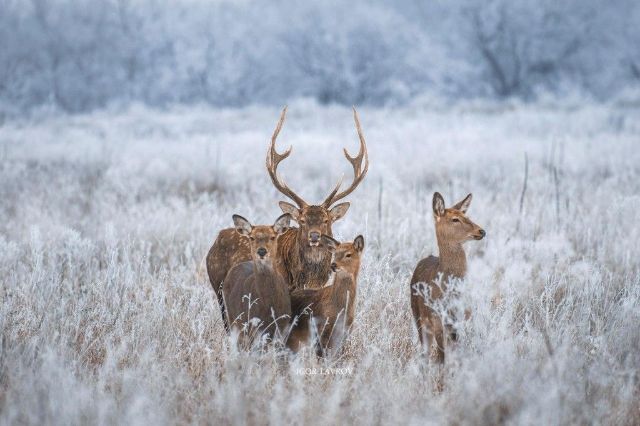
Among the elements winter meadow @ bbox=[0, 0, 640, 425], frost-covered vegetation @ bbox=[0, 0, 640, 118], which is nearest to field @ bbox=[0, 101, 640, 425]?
winter meadow @ bbox=[0, 0, 640, 425]

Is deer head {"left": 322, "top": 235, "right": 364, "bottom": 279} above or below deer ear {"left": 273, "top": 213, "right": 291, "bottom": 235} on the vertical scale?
below

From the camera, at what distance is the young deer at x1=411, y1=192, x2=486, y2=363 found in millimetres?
4238

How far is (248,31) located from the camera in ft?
162

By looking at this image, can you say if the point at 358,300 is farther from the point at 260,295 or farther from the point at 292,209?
the point at 260,295

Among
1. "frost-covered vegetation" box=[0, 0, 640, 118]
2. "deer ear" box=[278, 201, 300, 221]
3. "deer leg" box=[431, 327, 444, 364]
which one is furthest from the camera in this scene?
"frost-covered vegetation" box=[0, 0, 640, 118]

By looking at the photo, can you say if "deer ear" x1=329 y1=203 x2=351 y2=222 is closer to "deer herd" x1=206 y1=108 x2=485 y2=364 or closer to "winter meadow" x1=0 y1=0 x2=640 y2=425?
"deer herd" x1=206 y1=108 x2=485 y2=364

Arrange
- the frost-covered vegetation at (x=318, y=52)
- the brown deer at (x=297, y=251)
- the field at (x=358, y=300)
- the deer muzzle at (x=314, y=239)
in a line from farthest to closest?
the frost-covered vegetation at (x=318, y=52) < the brown deer at (x=297, y=251) < the deer muzzle at (x=314, y=239) < the field at (x=358, y=300)

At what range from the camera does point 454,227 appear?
14.2 feet

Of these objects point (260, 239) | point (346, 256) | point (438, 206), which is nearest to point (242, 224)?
point (260, 239)

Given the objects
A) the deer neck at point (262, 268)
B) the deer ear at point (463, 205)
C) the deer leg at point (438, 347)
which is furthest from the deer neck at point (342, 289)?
the deer ear at point (463, 205)

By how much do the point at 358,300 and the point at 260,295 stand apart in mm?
1213

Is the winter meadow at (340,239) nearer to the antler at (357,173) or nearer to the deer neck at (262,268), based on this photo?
the deer neck at (262,268)

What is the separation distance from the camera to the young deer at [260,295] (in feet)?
14.2

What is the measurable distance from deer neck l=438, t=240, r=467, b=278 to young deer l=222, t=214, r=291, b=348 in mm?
961
